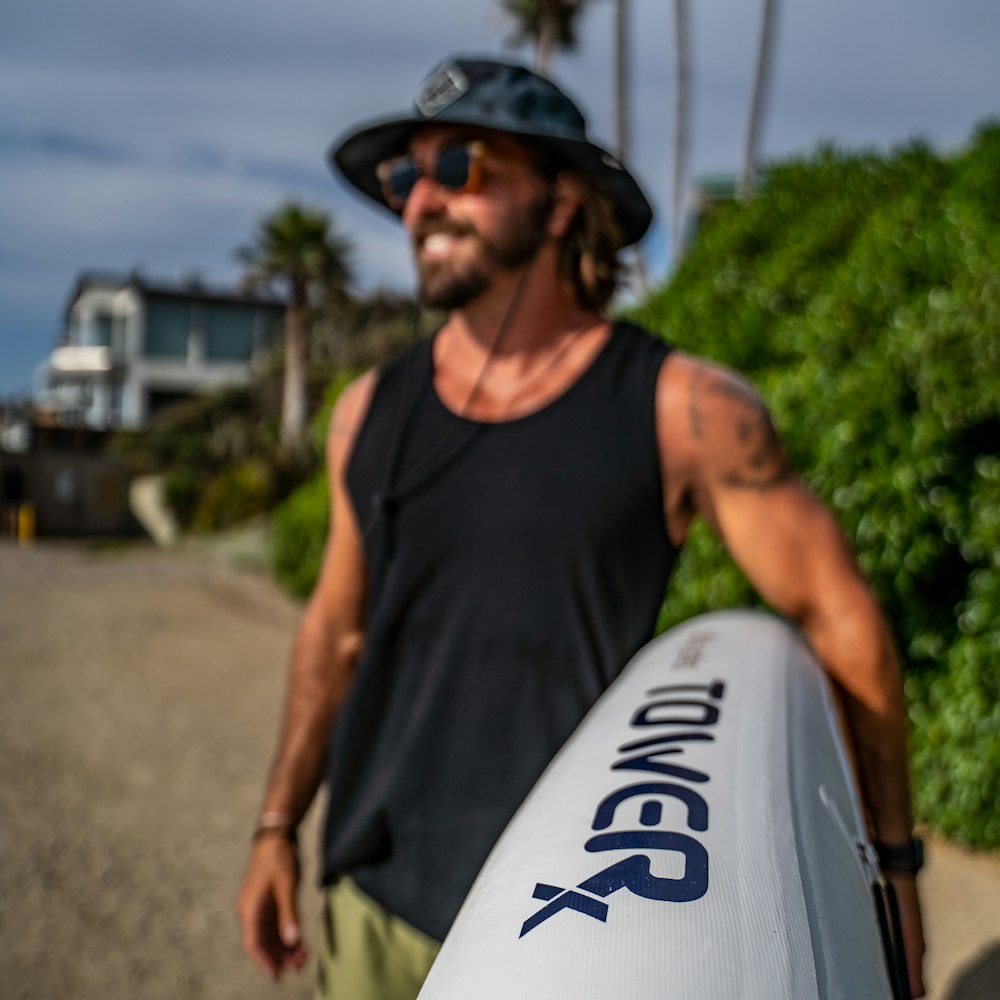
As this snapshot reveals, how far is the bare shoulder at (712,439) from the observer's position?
1809 millimetres

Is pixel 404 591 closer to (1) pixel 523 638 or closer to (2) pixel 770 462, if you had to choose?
(1) pixel 523 638

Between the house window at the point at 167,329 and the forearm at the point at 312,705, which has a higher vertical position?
the house window at the point at 167,329

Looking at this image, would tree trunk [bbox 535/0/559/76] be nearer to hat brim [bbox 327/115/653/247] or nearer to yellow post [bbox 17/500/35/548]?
yellow post [bbox 17/500/35/548]

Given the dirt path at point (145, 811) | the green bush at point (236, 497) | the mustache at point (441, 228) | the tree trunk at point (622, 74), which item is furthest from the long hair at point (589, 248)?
the tree trunk at point (622, 74)

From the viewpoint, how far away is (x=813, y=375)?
456 centimetres

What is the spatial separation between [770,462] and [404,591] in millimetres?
710

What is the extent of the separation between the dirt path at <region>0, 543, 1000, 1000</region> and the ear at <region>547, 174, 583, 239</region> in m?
3.09

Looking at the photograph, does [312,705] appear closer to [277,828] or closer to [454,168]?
[277,828]

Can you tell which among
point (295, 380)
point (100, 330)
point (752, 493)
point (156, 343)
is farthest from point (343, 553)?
point (100, 330)

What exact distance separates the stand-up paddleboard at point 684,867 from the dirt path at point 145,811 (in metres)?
2.73

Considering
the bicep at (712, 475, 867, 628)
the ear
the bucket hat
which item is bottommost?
the bicep at (712, 475, 867, 628)

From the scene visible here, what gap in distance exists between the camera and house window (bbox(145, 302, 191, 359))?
4200 centimetres

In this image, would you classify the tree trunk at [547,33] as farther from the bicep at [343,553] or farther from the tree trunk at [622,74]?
the bicep at [343,553]

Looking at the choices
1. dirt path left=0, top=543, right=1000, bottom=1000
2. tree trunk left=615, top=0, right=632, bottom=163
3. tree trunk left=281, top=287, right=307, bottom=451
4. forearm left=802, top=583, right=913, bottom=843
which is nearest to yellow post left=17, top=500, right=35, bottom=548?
tree trunk left=281, top=287, right=307, bottom=451
